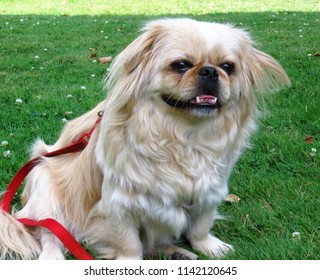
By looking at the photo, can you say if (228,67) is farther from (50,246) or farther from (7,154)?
(7,154)

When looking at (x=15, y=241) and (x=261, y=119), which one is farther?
(x=261, y=119)

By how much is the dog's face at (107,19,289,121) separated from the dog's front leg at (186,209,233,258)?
0.63m

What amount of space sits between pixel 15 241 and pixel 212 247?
39.8 inches

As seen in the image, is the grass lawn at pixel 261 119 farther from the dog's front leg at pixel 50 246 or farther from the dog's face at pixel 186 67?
the dog's front leg at pixel 50 246

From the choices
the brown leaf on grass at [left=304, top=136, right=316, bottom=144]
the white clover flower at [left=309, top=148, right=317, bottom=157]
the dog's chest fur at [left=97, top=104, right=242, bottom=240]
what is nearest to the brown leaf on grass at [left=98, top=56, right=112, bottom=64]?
the brown leaf on grass at [left=304, top=136, right=316, bottom=144]

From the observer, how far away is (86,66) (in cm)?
588

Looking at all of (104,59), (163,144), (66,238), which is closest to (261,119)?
(163,144)

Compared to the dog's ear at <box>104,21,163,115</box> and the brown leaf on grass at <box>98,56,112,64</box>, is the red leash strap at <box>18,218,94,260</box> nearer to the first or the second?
the dog's ear at <box>104,21,163,115</box>

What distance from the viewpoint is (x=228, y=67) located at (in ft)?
7.50

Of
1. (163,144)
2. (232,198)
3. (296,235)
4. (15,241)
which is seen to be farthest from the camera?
(232,198)

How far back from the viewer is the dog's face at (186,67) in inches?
85.0

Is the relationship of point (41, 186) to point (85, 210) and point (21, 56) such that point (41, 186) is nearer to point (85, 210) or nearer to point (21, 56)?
point (85, 210)

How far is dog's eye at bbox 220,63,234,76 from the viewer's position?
7.41ft

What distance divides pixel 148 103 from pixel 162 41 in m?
0.29
